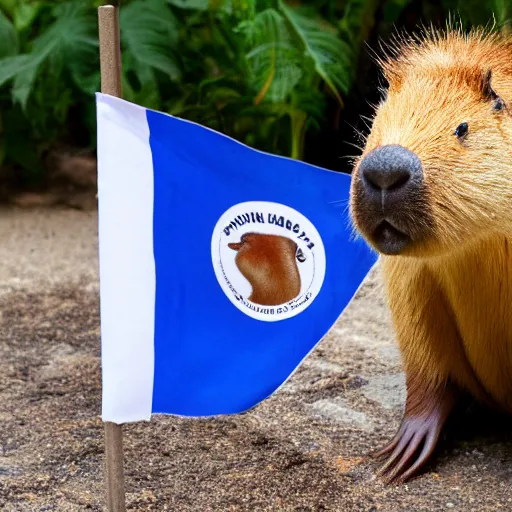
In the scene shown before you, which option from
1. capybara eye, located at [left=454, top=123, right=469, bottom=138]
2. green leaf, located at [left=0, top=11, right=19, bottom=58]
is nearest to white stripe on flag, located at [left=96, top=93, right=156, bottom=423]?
capybara eye, located at [left=454, top=123, right=469, bottom=138]

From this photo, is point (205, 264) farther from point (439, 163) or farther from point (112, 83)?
point (439, 163)

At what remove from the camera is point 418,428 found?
2.90 m

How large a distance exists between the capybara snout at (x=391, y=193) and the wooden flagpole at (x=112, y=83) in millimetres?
665

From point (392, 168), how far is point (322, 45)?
9.76 feet

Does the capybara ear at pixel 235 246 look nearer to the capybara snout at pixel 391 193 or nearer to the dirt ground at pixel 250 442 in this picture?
the capybara snout at pixel 391 193

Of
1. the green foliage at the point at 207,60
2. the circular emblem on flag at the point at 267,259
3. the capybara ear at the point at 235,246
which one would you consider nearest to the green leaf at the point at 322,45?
the green foliage at the point at 207,60

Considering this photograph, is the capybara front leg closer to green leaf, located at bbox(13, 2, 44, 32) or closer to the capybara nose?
the capybara nose

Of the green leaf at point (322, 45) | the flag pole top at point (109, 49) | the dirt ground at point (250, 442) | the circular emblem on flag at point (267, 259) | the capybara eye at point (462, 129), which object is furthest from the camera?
the green leaf at point (322, 45)

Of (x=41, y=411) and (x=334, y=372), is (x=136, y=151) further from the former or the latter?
(x=334, y=372)

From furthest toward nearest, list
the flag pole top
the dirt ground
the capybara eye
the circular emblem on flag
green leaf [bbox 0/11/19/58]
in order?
1. green leaf [bbox 0/11/19/58]
2. the dirt ground
3. the circular emblem on flag
4. the capybara eye
5. the flag pole top

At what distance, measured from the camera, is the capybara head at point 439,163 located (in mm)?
2170

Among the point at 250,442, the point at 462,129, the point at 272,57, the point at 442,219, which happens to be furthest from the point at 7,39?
the point at 442,219

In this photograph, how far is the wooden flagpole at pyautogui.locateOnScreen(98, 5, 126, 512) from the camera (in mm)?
2125

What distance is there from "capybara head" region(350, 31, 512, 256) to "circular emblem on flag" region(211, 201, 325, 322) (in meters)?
0.28
